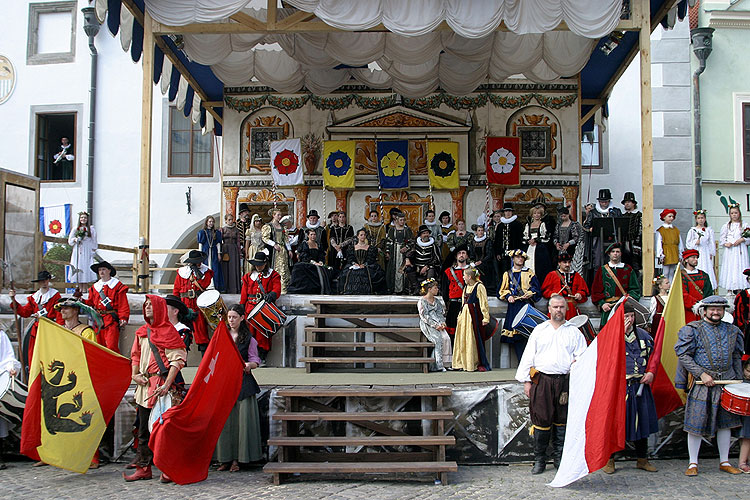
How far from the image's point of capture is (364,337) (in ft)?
30.6

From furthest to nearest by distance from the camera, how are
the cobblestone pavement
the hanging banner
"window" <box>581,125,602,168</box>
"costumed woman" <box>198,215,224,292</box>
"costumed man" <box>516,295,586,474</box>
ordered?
1. "window" <box>581,125,602,168</box>
2. the hanging banner
3. "costumed woman" <box>198,215,224,292</box>
4. "costumed man" <box>516,295,586,474</box>
5. the cobblestone pavement

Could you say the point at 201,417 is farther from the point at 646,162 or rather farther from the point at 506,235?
the point at 646,162

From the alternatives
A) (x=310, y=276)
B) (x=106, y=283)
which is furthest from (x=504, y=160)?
(x=106, y=283)

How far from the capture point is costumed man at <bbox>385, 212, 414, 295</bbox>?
11848 mm

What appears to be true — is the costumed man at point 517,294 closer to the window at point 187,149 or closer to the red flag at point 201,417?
the red flag at point 201,417

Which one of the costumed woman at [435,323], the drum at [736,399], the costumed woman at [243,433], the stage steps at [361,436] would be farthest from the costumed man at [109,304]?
the drum at [736,399]

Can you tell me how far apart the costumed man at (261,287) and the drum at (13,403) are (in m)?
2.87

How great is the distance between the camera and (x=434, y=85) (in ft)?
43.9

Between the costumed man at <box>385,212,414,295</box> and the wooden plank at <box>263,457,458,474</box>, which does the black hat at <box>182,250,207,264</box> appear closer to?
the costumed man at <box>385,212,414,295</box>

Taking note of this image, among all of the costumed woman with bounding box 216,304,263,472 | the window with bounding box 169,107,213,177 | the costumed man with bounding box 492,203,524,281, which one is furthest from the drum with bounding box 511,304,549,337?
the window with bounding box 169,107,213,177

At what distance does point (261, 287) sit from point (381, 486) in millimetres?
3794

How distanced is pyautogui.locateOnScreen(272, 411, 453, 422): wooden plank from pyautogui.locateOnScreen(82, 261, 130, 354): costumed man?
9.82 ft

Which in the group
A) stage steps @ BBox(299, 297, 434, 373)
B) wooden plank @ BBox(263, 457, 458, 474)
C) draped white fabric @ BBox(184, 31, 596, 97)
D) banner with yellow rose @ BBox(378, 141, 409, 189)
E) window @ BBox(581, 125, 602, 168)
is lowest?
wooden plank @ BBox(263, 457, 458, 474)

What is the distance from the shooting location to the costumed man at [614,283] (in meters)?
9.51
